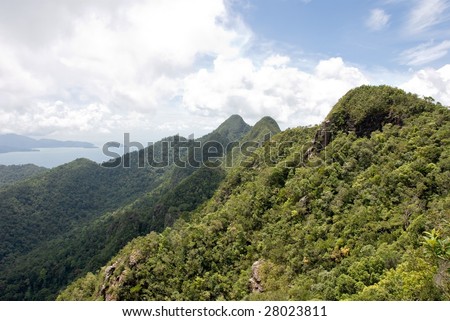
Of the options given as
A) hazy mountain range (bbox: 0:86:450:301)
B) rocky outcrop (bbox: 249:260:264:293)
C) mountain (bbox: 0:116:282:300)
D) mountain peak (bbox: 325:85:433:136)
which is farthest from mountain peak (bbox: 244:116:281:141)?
rocky outcrop (bbox: 249:260:264:293)

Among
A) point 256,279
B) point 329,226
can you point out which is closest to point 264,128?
point 329,226

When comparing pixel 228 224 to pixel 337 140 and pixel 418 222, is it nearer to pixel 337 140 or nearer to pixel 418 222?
pixel 337 140

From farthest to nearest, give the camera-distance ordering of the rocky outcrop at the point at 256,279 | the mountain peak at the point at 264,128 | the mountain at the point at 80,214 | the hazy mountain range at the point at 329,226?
the mountain peak at the point at 264,128, the mountain at the point at 80,214, the rocky outcrop at the point at 256,279, the hazy mountain range at the point at 329,226

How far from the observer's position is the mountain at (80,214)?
85.5 meters

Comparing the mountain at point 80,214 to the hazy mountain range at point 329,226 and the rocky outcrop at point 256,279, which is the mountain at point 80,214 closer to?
the hazy mountain range at point 329,226

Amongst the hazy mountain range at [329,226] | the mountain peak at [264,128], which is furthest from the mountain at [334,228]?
the mountain peak at [264,128]

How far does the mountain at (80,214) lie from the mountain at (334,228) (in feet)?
105

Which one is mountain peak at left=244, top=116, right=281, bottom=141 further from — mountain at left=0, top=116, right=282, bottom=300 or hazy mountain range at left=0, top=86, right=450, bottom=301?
hazy mountain range at left=0, top=86, right=450, bottom=301

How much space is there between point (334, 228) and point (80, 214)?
484ft

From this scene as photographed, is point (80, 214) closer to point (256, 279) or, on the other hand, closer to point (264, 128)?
point (264, 128)

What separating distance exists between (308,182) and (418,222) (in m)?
17.5

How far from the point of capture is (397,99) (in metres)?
46.8

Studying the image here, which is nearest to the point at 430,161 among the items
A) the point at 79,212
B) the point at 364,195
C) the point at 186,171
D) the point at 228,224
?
the point at 364,195

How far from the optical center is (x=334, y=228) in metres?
33.9
